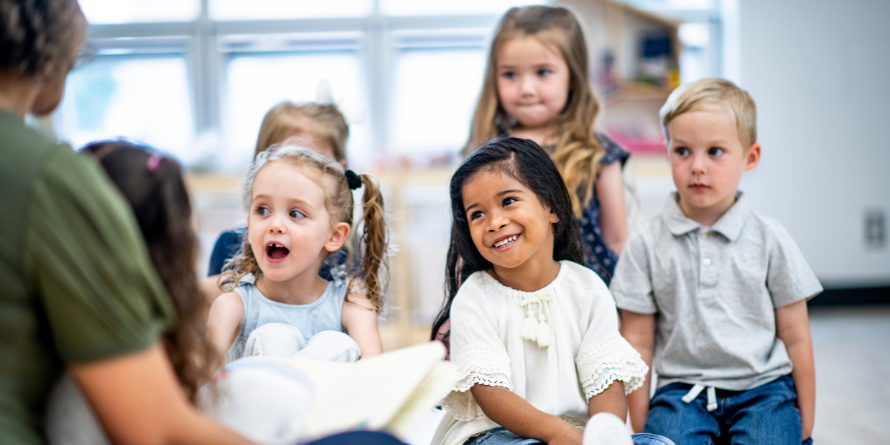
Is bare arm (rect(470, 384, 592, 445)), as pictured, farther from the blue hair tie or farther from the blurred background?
the blurred background

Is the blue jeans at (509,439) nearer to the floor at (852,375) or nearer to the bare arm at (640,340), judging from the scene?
the bare arm at (640,340)

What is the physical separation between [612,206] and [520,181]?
1.87 feet

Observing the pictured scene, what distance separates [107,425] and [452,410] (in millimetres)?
648

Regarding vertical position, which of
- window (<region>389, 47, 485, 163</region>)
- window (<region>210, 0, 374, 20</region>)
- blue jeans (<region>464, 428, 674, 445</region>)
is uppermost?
window (<region>210, 0, 374, 20</region>)

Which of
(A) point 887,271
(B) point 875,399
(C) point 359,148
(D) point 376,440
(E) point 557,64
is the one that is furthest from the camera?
(C) point 359,148

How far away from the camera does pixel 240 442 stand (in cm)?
61

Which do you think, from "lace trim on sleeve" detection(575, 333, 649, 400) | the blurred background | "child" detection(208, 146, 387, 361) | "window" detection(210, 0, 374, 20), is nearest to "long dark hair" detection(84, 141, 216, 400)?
"child" detection(208, 146, 387, 361)

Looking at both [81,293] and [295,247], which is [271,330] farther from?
[81,293]

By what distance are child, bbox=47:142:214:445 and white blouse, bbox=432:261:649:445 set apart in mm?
484

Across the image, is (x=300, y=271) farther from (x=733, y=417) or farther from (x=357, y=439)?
(x=733, y=417)

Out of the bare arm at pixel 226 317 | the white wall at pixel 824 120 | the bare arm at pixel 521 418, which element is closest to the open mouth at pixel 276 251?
the bare arm at pixel 226 317

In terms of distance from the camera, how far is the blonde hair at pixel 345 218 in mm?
1219

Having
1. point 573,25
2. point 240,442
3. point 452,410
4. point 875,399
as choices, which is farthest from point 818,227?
point 240,442

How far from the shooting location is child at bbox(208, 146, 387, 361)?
3.67ft
